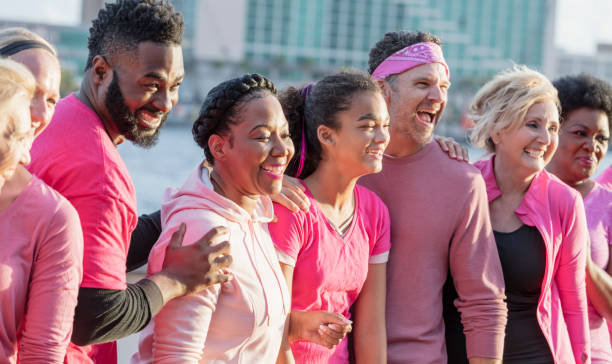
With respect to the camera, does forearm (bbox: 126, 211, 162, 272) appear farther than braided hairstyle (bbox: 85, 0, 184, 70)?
Yes

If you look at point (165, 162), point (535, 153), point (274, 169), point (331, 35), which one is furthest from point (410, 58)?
point (331, 35)

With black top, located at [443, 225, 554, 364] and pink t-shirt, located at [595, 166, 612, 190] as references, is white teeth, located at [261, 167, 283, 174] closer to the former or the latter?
black top, located at [443, 225, 554, 364]

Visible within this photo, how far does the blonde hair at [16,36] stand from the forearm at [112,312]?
0.63 meters

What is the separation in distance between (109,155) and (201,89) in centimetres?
7067

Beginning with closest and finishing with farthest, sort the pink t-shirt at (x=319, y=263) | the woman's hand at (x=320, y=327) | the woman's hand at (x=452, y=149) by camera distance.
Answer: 1. the woman's hand at (x=320, y=327)
2. the pink t-shirt at (x=319, y=263)
3. the woman's hand at (x=452, y=149)

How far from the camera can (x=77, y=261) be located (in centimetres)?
166

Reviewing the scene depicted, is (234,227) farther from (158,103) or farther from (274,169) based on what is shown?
(158,103)

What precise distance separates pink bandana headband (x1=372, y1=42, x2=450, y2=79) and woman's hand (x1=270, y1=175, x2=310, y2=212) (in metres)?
0.64

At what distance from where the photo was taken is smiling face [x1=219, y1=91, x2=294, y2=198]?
214 centimetres

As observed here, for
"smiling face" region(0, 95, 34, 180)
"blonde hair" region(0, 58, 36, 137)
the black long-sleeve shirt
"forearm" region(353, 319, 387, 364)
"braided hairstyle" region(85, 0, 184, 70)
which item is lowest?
"forearm" region(353, 319, 387, 364)

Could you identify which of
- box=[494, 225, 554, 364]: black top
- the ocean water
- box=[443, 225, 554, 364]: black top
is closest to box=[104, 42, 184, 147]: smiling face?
box=[443, 225, 554, 364]: black top

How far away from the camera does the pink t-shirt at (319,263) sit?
7.31ft

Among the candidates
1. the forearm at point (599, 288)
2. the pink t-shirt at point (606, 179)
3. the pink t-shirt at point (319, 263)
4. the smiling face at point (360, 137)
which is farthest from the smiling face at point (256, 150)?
the pink t-shirt at point (606, 179)

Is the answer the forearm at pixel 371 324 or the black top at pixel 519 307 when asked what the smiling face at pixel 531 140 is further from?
the forearm at pixel 371 324
